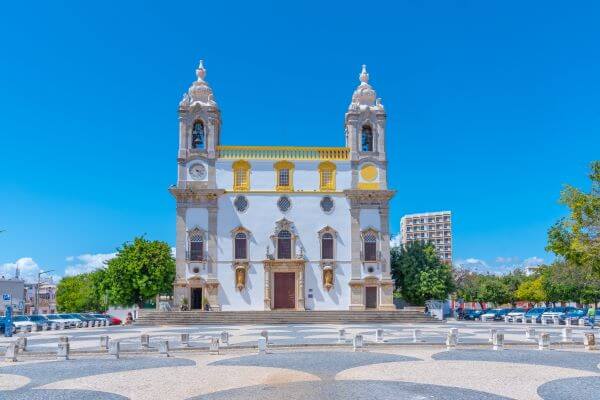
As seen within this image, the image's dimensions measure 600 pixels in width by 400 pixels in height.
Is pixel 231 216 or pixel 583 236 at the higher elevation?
pixel 231 216

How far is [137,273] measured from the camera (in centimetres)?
4578

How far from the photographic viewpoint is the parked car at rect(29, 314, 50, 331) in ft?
126

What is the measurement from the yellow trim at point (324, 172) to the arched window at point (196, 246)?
9.90 metres

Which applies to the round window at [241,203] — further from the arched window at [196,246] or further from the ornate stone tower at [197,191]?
the arched window at [196,246]

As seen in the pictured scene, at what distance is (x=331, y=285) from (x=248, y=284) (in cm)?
613

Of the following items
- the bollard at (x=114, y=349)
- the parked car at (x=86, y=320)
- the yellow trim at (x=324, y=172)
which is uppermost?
the yellow trim at (x=324, y=172)

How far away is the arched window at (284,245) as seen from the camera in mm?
45875

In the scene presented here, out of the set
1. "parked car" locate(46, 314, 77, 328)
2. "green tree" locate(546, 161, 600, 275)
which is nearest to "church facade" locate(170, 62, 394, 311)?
"parked car" locate(46, 314, 77, 328)

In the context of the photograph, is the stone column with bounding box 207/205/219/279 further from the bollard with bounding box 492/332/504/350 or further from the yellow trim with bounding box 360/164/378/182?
the bollard with bounding box 492/332/504/350

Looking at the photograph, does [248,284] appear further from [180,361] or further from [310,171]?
[180,361]

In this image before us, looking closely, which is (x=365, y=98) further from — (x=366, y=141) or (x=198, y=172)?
(x=198, y=172)

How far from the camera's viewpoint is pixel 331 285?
149ft

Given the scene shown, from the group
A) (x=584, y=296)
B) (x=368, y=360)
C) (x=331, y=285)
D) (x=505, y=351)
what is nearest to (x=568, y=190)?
(x=505, y=351)

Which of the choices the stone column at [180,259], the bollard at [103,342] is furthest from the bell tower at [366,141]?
the bollard at [103,342]
